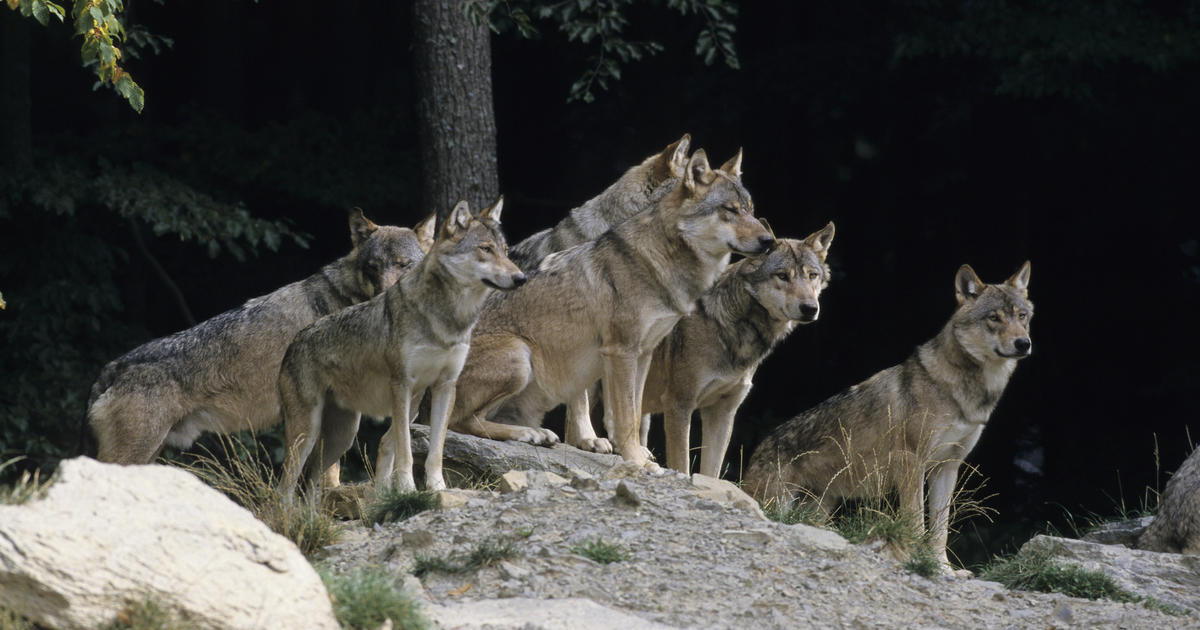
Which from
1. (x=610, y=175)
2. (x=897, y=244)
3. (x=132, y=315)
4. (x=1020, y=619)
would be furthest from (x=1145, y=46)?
(x=132, y=315)

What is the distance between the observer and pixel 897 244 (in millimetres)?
15227

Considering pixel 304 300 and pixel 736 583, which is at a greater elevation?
pixel 304 300

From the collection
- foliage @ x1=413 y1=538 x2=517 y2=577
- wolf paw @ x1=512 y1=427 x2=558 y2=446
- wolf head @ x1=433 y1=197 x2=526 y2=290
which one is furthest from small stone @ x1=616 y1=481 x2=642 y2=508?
wolf paw @ x1=512 y1=427 x2=558 y2=446

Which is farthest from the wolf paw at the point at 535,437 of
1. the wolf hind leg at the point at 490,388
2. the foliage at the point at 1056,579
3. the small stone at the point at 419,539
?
the foliage at the point at 1056,579

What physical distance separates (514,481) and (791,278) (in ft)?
8.25

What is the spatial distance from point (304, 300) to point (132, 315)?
633cm

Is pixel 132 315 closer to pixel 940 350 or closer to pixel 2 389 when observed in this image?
pixel 2 389

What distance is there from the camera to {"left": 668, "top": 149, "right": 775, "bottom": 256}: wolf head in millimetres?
8125

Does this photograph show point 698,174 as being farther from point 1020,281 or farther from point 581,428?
point 1020,281

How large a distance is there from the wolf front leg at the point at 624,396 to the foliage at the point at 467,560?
7.24 ft

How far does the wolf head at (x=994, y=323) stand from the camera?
343 inches

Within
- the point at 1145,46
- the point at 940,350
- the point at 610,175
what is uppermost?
the point at 1145,46

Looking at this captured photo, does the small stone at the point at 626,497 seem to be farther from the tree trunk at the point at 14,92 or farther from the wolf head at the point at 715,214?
the tree trunk at the point at 14,92

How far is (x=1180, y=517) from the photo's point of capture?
832 cm
